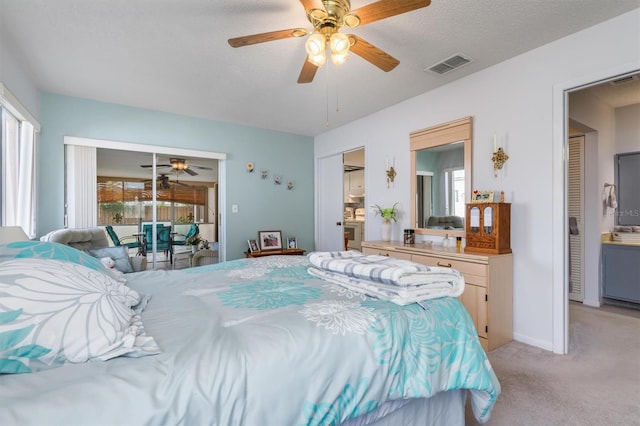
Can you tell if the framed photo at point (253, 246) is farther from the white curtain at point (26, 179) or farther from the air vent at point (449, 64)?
the air vent at point (449, 64)

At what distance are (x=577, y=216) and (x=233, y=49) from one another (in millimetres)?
4504

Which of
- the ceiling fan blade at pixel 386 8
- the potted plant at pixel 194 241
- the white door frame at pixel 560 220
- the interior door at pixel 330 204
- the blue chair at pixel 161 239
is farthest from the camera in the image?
the interior door at pixel 330 204

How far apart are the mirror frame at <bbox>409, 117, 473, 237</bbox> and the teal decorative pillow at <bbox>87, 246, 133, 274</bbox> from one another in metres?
3.11

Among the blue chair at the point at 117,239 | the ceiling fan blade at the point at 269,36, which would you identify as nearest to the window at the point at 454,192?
the ceiling fan blade at the point at 269,36

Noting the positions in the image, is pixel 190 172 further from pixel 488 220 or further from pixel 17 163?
pixel 488 220

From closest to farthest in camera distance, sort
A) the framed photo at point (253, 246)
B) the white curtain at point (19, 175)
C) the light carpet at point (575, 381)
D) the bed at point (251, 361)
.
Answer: the bed at point (251, 361) < the light carpet at point (575, 381) < the white curtain at point (19, 175) < the framed photo at point (253, 246)

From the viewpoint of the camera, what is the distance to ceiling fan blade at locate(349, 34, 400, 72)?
196 centimetres

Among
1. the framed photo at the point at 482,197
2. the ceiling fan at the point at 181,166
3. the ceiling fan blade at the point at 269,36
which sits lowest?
the framed photo at the point at 482,197

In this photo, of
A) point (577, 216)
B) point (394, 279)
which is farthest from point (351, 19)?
point (577, 216)

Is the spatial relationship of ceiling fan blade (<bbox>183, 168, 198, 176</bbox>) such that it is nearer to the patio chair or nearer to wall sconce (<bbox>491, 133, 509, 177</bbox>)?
the patio chair

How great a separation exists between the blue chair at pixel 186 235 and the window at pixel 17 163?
155 centimetres

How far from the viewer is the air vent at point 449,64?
2725 mm

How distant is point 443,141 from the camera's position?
3.31 m

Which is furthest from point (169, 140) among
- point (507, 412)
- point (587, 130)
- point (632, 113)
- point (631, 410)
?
point (632, 113)
